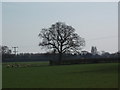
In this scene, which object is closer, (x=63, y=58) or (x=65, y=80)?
(x=65, y=80)

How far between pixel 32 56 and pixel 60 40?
67.8 metres

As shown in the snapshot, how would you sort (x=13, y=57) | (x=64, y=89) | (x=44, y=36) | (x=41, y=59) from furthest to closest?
(x=41, y=59), (x=13, y=57), (x=44, y=36), (x=64, y=89)

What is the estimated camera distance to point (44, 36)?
77.6m

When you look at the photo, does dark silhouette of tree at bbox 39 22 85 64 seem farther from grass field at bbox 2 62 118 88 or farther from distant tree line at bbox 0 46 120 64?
grass field at bbox 2 62 118 88

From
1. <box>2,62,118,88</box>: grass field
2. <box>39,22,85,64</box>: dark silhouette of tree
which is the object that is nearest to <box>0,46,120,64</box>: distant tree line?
<box>39,22,85,64</box>: dark silhouette of tree

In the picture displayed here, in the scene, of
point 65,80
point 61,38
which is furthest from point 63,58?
point 65,80

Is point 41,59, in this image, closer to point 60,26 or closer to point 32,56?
point 32,56

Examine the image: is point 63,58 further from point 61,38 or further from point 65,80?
point 65,80

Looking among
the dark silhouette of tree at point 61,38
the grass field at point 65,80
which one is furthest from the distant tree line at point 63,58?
the grass field at point 65,80

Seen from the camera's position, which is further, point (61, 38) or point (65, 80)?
point (61, 38)

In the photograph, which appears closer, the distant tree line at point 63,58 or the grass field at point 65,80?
the grass field at point 65,80

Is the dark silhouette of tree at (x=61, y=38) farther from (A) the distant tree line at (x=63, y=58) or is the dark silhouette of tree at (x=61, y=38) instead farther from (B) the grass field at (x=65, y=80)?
(B) the grass field at (x=65, y=80)

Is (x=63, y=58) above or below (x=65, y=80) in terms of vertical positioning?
below

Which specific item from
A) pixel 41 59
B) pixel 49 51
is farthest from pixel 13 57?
pixel 49 51
